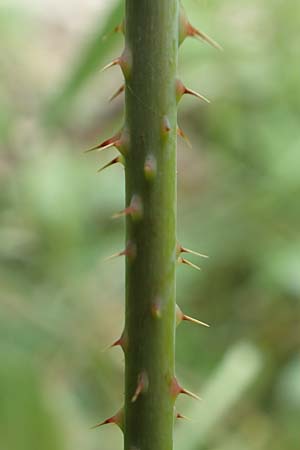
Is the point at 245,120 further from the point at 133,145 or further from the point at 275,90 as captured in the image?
the point at 133,145

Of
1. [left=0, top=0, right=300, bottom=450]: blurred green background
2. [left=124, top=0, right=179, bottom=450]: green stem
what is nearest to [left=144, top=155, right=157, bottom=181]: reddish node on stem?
[left=124, top=0, right=179, bottom=450]: green stem

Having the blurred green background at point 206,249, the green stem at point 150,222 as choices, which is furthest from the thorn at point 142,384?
the blurred green background at point 206,249

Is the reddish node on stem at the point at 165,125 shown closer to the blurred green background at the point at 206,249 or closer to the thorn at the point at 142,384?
the thorn at the point at 142,384

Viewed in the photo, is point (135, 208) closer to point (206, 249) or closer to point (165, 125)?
point (165, 125)

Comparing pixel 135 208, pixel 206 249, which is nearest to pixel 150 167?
pixel 135 208

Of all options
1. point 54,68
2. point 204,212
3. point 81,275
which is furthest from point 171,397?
point 54,68

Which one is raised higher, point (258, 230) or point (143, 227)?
point (143, 227)
